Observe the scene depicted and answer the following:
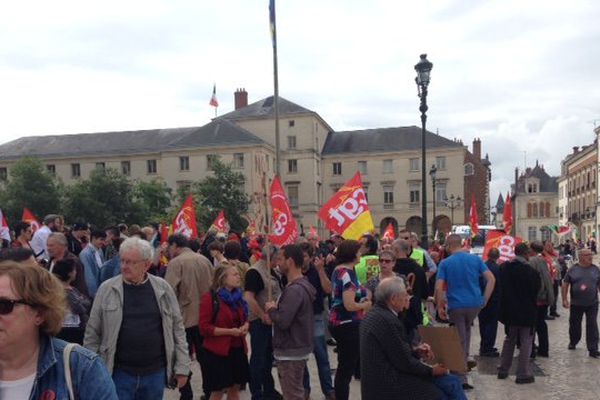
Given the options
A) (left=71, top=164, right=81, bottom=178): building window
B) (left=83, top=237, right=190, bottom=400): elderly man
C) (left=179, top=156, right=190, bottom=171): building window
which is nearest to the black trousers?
(left=83, top=237, right=190, bottom=400): elderly man

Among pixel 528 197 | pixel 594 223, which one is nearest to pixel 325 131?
pixel 594 223

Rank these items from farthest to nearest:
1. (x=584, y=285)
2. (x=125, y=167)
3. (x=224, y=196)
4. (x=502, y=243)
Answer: (x=125, y=167) < (x=224, y=196) < (x=502, y=243) < (x=584, y=285)

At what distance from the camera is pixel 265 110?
3103 inches

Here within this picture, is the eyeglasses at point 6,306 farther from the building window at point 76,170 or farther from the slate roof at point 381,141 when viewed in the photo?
the building window at point 76,170

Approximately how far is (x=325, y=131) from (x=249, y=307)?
3090 inches

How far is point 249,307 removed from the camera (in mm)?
6855

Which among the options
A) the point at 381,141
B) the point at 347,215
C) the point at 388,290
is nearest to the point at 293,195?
the point at 381,141

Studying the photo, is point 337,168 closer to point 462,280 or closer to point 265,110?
point 265,110

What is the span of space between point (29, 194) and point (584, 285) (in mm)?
57368

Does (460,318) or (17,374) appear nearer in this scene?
(17,374)

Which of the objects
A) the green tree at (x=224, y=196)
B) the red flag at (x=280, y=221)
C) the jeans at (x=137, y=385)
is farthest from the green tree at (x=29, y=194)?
the jeans at (x=137, y=385)

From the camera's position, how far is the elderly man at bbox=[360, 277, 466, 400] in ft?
16.1

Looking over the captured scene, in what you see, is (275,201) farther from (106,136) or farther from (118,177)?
(106,136)

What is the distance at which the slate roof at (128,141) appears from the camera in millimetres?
73000
